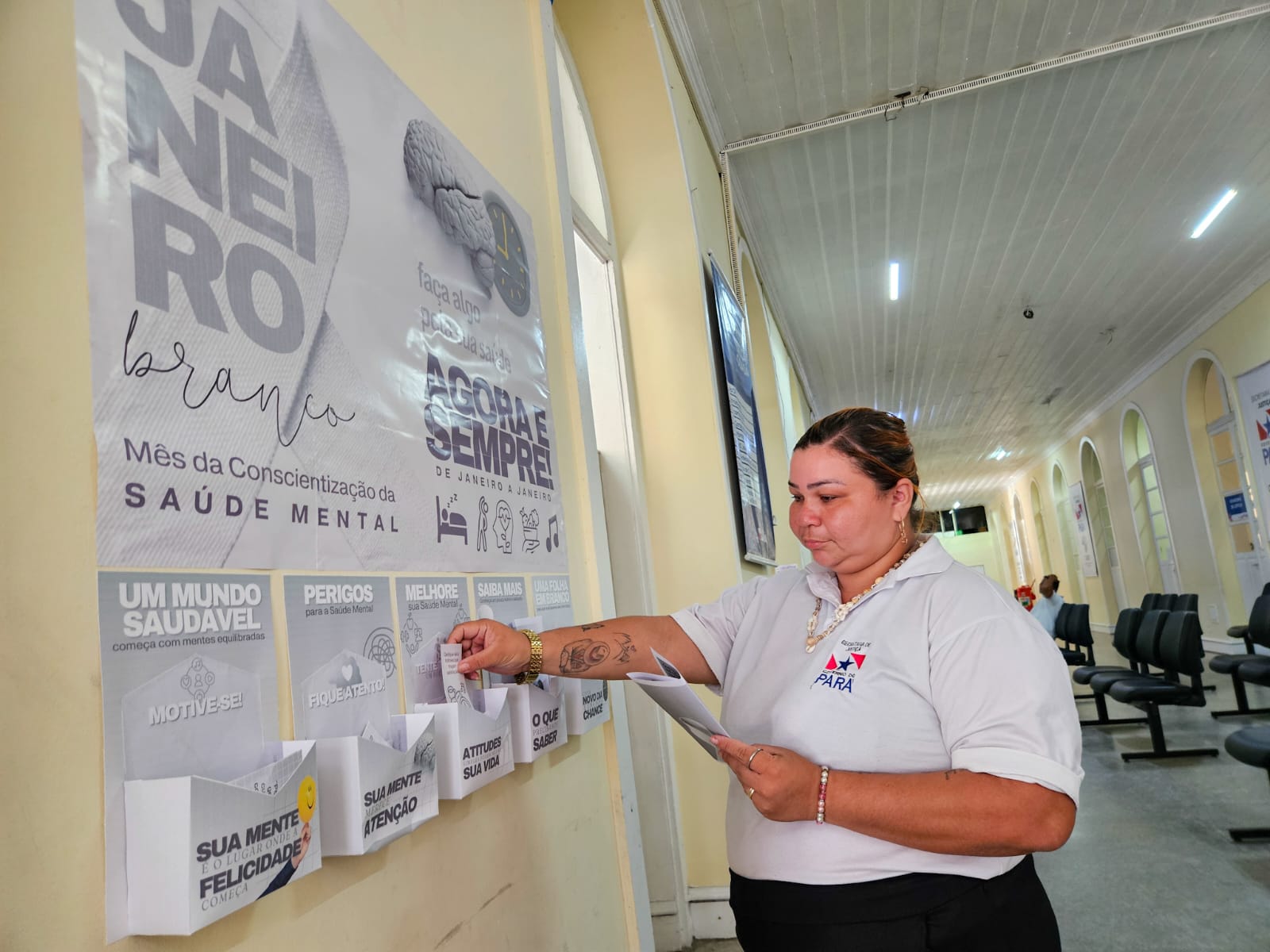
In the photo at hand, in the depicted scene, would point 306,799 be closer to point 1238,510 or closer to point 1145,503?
point 1238,510

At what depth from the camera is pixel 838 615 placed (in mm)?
1452

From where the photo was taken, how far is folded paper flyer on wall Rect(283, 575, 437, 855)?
84 centimetres

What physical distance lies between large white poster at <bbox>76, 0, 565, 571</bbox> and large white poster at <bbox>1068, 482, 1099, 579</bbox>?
17.2 metres

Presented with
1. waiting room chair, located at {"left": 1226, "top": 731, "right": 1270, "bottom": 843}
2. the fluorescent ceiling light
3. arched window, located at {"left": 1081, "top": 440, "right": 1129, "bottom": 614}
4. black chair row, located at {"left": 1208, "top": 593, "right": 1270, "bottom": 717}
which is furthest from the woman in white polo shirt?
arched window, located at {"left": 1081, "top": 440, "right": 1129, "bottom": 614}

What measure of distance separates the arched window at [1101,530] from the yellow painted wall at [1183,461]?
Answer: 1.43m

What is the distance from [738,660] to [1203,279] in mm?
9013

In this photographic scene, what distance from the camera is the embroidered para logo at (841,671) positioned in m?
1.33

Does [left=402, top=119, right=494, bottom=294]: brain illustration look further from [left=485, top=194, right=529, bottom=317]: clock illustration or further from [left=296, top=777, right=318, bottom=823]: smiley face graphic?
[left=296, top=777, right=318, bottom=823]: smiley face graphic

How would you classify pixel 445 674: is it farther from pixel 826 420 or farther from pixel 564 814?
pixel 826 420

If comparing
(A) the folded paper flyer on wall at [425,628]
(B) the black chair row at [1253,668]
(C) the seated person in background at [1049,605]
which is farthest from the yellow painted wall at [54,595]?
(C) the seated person in background at [1049,605]

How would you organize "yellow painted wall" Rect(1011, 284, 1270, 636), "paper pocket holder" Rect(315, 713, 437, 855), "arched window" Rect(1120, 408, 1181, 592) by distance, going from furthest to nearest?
1. "arched window" Rect(1120, 408, 1181, 592)
2. "yellow painted wall" Rect(1011, 284, 1270, 636)
3. "paper pocket holder" Rect(315, 713, 437, 855)

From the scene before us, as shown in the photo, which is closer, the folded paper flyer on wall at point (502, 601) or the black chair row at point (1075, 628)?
the folded paper flyer on wall at point (502, 601)

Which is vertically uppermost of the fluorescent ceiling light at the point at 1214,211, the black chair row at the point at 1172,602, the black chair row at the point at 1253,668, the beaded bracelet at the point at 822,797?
the fluorescent ceiling light at the point at 1214,211

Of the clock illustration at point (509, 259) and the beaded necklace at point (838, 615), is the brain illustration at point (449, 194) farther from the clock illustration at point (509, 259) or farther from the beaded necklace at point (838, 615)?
the beaded necklace at point (838, 615)
